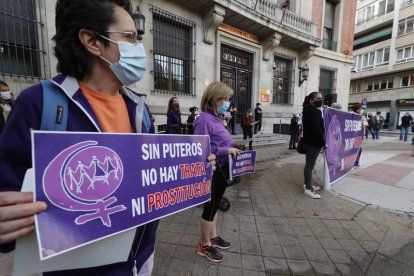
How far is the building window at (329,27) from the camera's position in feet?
56.0

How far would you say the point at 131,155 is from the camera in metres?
1.12

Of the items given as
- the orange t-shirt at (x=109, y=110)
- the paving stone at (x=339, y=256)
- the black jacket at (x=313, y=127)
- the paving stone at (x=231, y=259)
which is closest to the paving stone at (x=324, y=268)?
the paving stone at (x=339, y=256)

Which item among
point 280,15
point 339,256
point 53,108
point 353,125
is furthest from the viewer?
point 280,15

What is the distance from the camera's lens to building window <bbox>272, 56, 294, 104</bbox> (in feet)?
48.4

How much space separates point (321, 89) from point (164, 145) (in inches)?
734

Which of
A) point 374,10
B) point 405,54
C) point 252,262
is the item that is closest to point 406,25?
point 405,54

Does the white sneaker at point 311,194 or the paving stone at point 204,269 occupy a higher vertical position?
the white sneaker at point 311,194

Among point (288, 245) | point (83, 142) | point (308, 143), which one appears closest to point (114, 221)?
point (83, 142)

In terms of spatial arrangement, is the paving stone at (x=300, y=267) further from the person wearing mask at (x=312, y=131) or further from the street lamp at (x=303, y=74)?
the street lamp at (x=303, y=74)

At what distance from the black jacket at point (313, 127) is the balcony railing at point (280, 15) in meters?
8.52

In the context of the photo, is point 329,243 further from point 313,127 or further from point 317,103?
point 317,103

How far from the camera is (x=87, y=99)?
105cm

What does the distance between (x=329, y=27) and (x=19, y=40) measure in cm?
1922

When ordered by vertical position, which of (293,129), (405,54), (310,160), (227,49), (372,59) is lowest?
(310,160)
